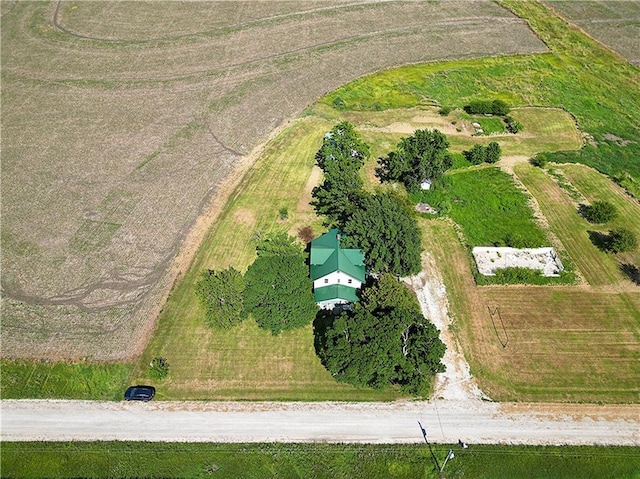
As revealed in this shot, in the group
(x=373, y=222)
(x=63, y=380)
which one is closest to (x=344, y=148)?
(x=373, y=222)

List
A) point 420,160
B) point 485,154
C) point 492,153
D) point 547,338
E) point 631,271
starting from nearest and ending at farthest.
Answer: point 547,338, point 631,271, point 420,160, point 492,153, point 485,154

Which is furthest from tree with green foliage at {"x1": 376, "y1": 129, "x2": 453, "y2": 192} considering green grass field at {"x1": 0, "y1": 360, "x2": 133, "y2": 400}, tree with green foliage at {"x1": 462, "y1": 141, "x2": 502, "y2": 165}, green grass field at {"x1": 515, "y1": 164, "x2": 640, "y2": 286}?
green grass field at {"x1": 0, "y1": 360, "x2": 133, "y2": 400}

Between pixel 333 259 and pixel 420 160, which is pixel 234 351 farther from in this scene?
pixel 420 160

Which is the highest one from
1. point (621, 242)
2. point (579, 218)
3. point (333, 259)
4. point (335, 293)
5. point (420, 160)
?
point (420, 160)

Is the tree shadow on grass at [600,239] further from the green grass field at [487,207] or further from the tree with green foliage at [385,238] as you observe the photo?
the tree with green foliage at [385,238]

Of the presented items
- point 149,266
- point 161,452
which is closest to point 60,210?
point 149,266

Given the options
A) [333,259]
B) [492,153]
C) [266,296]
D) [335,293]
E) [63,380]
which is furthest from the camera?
[492,153]

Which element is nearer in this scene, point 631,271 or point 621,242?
point 631,271

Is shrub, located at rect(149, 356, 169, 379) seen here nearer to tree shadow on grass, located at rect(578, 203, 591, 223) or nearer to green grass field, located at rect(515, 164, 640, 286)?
green grass field, located at rect(515, 164, 640, 286)

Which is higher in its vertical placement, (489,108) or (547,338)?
(489,108)

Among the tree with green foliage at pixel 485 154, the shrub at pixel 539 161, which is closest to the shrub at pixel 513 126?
the shrub at pixel 539 161
